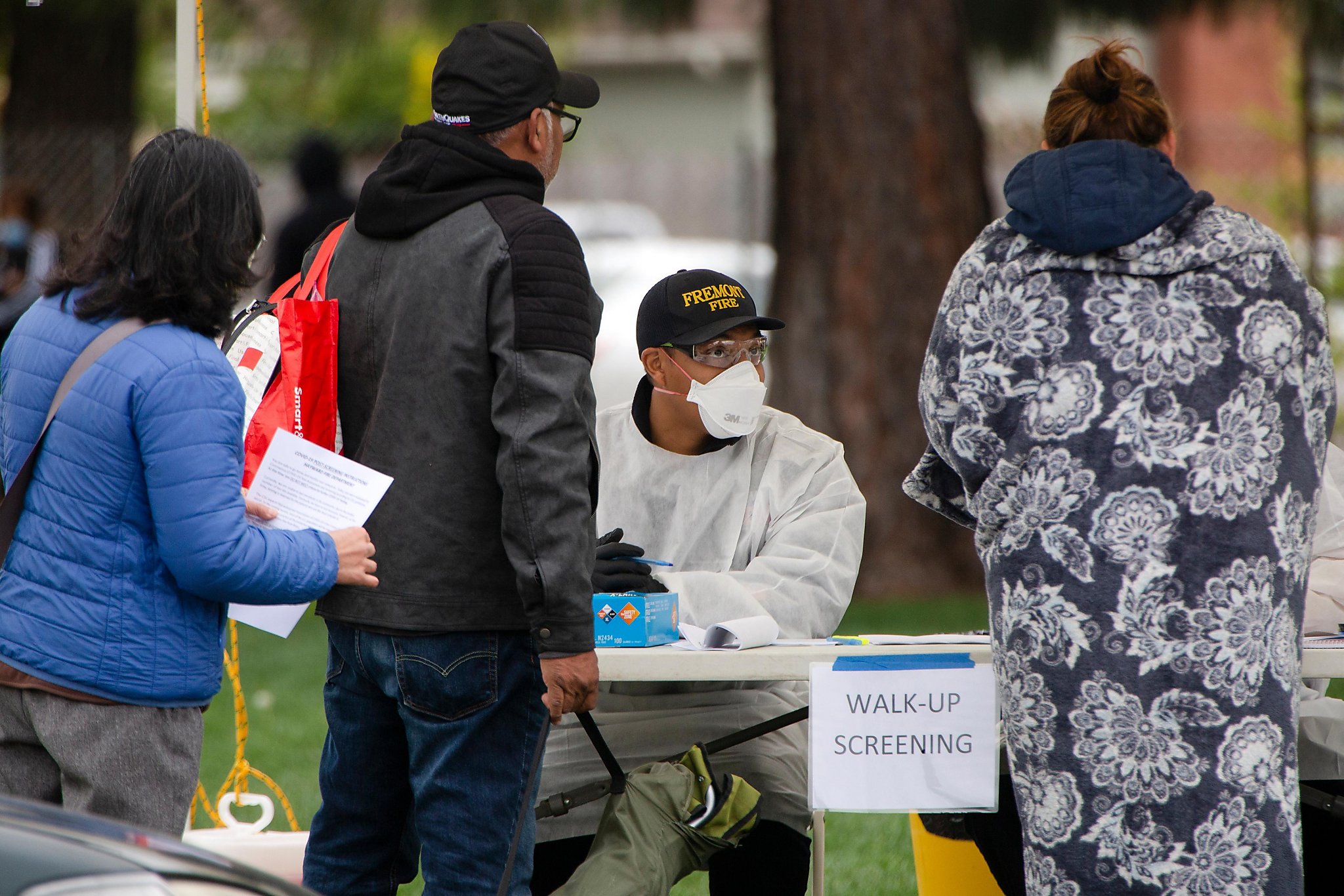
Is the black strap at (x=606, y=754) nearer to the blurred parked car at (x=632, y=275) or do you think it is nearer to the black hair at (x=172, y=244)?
the black hair at (x=172, y=244)

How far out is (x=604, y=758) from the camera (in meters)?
3.03

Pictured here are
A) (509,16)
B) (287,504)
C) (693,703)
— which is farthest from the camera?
(509,16)

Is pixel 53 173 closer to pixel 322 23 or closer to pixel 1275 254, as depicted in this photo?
pixel 322 23

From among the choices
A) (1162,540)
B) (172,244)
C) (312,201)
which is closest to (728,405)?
(1162,540)

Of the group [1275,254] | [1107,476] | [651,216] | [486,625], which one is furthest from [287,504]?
[651,216]

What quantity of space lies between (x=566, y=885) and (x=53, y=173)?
24.9 ft

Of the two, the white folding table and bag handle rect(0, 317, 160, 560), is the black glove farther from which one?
bag handle rect(0, 317, 160, 560)

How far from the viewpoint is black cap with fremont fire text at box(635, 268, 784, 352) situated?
3422 millimetres

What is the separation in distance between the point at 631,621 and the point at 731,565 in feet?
1.79

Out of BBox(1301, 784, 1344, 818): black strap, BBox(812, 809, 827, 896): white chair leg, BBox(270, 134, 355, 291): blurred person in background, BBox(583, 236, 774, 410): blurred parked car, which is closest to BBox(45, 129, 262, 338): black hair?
BBox(812, 809, 827, 896): white chair leg

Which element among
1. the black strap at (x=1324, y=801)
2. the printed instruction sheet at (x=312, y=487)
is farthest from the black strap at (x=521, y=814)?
the black strap at (x=1324, y=801)

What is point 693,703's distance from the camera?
3.30 m

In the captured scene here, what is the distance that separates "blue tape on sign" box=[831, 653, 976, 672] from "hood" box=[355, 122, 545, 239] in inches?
38.7

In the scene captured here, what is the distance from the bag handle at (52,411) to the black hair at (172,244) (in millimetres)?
27
